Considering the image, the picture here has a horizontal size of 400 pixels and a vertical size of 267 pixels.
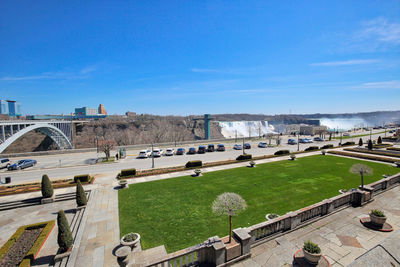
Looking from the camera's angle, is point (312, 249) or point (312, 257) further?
point (312, 249)


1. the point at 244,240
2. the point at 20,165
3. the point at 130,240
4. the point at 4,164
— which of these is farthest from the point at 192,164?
the point at 4,164

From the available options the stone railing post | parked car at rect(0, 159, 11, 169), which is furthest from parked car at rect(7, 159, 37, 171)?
the stone railing post

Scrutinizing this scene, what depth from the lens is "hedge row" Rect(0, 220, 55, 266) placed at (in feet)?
31.6

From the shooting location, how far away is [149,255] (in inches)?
362

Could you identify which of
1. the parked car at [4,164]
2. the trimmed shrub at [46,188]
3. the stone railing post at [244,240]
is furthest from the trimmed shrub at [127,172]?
the parked car at [4,164]

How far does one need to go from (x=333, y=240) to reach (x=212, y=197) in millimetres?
8804

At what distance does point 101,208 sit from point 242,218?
10952mm

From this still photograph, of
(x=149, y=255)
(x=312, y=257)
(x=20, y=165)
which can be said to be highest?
(x=312, y=257)

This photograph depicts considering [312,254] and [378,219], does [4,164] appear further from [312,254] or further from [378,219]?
[378,219]

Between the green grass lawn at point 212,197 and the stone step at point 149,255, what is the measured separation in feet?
1.27

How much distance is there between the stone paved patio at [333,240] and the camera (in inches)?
314

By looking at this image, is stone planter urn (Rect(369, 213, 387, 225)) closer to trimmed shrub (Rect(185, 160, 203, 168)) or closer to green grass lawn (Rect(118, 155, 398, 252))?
green grass lawn (Rect(118, 155, 398, 252))

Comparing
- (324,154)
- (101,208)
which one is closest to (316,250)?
(101,208)

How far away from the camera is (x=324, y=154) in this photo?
34312mm
